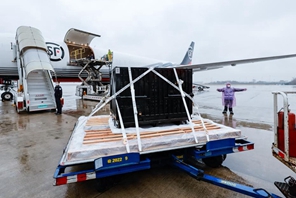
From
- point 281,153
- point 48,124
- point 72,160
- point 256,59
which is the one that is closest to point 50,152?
point 72,160

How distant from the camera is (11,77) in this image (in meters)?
12.8

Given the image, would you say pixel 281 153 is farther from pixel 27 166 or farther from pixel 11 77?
pixel 11 77

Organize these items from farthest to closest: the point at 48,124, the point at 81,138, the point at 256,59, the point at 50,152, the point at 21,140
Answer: the point at 256,59
the point at 48,124
the point at 21,140
the point at 50,152
the point at 81,138

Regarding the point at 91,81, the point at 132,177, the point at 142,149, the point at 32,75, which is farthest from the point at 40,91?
the point at 142,149

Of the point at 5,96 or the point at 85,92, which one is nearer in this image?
the point at 5,96

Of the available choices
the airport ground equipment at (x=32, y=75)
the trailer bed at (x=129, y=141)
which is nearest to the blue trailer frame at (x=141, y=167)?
the trailer bed at (x=129, y=141)

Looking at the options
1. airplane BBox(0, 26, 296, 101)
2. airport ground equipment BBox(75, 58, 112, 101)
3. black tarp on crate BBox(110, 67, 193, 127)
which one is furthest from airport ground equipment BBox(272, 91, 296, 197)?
airport ground equipment BBox(75, 58, 112, 101)

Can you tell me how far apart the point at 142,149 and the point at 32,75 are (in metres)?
10.1

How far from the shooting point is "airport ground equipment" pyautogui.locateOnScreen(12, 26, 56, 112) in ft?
28.1

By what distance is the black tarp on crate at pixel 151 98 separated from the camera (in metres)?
3.04

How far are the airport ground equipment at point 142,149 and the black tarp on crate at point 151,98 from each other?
0.11 m

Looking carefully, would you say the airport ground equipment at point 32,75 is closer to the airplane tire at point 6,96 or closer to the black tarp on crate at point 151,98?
the airplane tire at point 6,96

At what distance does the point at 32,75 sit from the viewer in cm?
970

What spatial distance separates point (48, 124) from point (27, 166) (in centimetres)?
342
